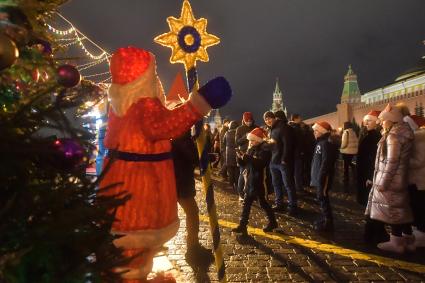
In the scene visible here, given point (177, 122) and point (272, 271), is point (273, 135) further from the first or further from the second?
point (177, 122)

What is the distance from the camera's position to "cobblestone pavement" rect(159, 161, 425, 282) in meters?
4.64

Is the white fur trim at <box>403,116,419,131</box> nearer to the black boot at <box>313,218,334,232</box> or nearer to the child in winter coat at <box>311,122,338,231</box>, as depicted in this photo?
the child in winter coat at <box>311,122,338,231</box>

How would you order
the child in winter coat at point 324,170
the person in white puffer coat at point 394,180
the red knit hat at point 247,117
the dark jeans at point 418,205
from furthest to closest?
1. the red knit hat at point 247,117
2. the child in winter coat at point 324,170
3. the dark jeans at point 418,205
4. the person in white puffer coat at point 394,180

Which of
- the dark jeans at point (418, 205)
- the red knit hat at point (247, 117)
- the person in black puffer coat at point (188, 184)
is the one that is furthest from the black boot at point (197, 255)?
the red knit hat at point (247, 117)

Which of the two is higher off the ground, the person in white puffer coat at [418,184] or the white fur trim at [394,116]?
the white fur trim at [394,116]

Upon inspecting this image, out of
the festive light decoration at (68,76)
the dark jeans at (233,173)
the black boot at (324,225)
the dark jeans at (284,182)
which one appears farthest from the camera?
the dark jeans at (233,173)

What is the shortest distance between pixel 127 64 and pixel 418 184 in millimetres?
4353

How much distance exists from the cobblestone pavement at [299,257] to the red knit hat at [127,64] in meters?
2.33

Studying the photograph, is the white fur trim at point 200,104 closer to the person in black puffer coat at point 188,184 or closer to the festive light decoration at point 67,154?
the festive light decoration at point 67,154

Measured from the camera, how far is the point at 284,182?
27.1 feet

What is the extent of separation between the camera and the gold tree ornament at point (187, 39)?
3.62 meters

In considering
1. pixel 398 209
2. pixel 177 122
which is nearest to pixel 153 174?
pixel 177 122

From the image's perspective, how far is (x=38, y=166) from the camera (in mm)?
2010

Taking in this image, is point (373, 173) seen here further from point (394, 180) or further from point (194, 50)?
point (194, 50)
